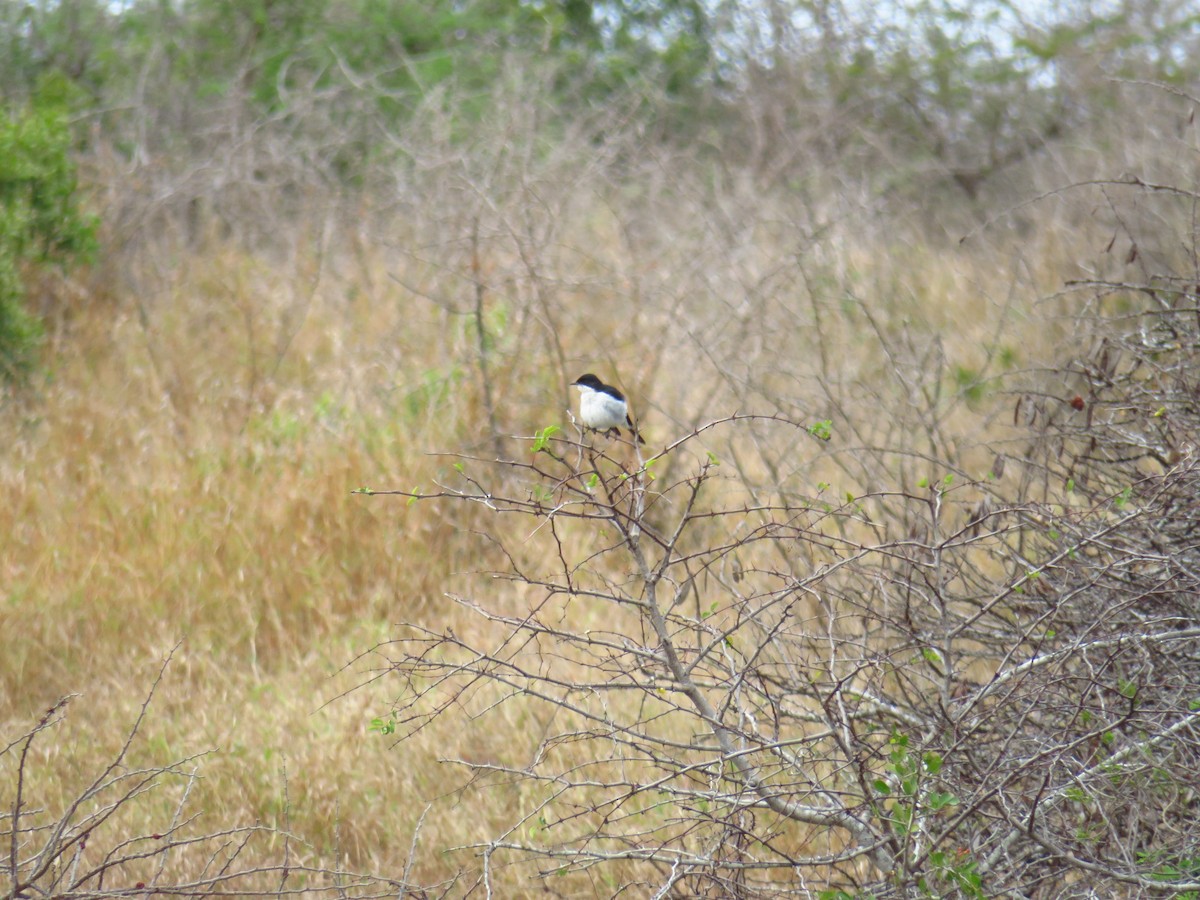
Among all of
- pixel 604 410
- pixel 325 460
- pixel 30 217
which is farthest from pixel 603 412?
pixel 30 217

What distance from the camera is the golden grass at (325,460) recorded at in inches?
194

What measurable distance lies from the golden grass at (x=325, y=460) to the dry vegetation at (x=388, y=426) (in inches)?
0.8

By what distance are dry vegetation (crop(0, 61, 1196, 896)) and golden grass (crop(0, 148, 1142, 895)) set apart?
21 mm

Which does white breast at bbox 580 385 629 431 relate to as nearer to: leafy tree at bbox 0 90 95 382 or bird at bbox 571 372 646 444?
bird at bbox 571 372 646 444

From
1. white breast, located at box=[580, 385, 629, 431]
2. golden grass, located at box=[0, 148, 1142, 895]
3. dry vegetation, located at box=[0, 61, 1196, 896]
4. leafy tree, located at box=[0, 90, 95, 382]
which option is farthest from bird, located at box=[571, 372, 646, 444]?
leafy tree, located at box=[0, 90, 95, 382]

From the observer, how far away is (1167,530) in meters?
3.70

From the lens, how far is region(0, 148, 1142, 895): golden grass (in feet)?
16.1

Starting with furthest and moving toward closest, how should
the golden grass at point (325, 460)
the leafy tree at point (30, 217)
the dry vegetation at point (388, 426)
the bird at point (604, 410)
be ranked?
the leafy tree at point (30, 217) < the bird at point (604, 410) < the golden grass at point (325, 460) < the dry vegetation at point (388, 426)

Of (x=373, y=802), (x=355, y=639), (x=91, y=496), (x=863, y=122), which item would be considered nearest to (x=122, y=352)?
(x=91, y=496)

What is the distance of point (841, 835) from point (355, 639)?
104 inches

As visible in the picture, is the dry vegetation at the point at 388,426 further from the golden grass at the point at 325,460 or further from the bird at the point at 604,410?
the bird at the point at 604,410

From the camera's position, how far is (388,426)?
7148 mm

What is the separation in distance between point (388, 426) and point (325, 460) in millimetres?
453

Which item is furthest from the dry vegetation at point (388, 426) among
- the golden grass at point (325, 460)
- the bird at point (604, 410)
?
the bird at point (604, 410)
